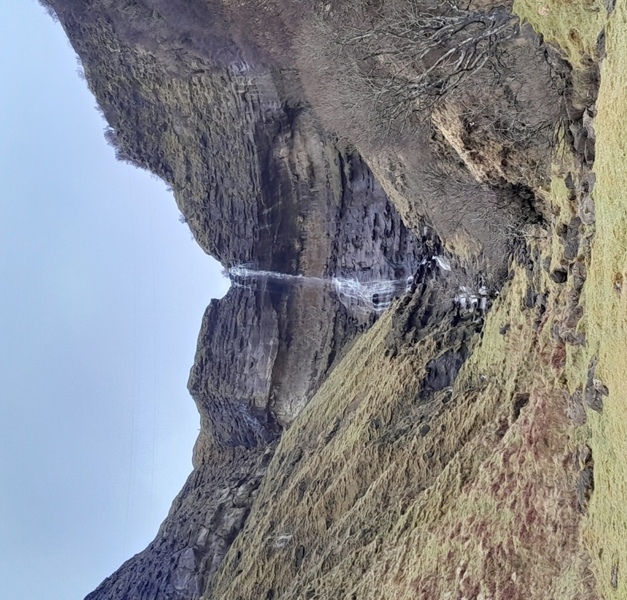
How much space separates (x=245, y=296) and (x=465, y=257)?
42.4 ft

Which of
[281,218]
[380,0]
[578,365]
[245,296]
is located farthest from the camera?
[245,296]

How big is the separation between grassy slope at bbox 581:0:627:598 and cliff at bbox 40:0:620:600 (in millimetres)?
387

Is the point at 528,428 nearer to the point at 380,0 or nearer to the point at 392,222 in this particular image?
the point at 380,0

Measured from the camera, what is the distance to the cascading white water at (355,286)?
20531 mm

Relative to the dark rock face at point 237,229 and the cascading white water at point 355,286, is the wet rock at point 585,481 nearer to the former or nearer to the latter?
the dark rock face at point 237,229

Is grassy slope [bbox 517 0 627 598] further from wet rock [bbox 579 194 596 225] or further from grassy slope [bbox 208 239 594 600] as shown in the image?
grassy slope [bbox 208 239 594 600]

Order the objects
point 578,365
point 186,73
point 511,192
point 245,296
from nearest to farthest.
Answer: point 578,365, point 511,192, point 186,73, point 245,296

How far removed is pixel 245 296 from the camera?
81.7 ft

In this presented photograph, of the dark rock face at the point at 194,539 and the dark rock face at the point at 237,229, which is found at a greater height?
the dark rock face at the point at 237,229

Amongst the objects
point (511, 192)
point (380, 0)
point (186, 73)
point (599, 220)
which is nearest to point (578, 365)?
point (599, 220)

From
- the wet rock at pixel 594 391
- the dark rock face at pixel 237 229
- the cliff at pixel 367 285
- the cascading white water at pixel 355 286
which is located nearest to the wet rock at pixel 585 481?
the cliff at pixel 367 285

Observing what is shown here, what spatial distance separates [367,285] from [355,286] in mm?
669

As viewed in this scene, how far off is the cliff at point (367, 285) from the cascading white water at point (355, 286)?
0.30 feet

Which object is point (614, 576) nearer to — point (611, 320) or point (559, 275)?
point (611, 320)
